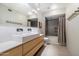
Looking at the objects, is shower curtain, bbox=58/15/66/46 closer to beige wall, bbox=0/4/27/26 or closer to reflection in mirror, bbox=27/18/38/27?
reflection in mirror, bbox=27/18/38/27

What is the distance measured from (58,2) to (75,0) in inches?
14.2

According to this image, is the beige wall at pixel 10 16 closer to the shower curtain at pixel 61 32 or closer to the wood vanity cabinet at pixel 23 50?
the wood vanity cabinet at pixel 23 50

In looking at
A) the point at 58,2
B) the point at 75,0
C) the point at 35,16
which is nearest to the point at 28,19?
the point at 35,16

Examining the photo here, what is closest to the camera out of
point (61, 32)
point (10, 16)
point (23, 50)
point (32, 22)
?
point (23, 50)

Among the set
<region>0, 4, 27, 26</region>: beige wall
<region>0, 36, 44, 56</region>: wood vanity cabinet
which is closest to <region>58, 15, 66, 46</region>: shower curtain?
<region>0, 36, 44, 56</region>: wood vanity cabinet

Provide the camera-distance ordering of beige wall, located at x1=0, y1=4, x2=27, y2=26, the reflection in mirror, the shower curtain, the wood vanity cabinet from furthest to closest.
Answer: the shower curtain
the reflection in mirror
beige wall, located at x1=0, y1=4, x2=27, y2=26
the wood vanity cabinet

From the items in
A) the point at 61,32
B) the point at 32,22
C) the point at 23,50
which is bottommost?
the point at 23,50

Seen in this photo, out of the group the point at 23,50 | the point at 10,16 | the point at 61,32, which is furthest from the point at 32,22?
the point at 61,32

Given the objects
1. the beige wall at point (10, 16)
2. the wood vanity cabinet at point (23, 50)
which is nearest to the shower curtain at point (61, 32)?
the wood vanity cabinet at point (23, 50)

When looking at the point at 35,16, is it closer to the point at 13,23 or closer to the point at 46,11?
the point at 46,11

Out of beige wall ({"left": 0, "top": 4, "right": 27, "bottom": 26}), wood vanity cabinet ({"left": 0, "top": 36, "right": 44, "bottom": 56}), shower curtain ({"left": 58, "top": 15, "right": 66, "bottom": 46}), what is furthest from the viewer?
shower curtain ({"left": 58, "top": 15, "right": 66, "bottom": 46})

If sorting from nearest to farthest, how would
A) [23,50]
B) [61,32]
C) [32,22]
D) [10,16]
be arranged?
[23,50]
[10,16]
[32,22]
[61,32]

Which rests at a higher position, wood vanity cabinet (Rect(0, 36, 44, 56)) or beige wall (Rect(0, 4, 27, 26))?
beige wall (Rect(0, 4, 27, 26))

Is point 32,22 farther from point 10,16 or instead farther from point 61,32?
point 61,32
